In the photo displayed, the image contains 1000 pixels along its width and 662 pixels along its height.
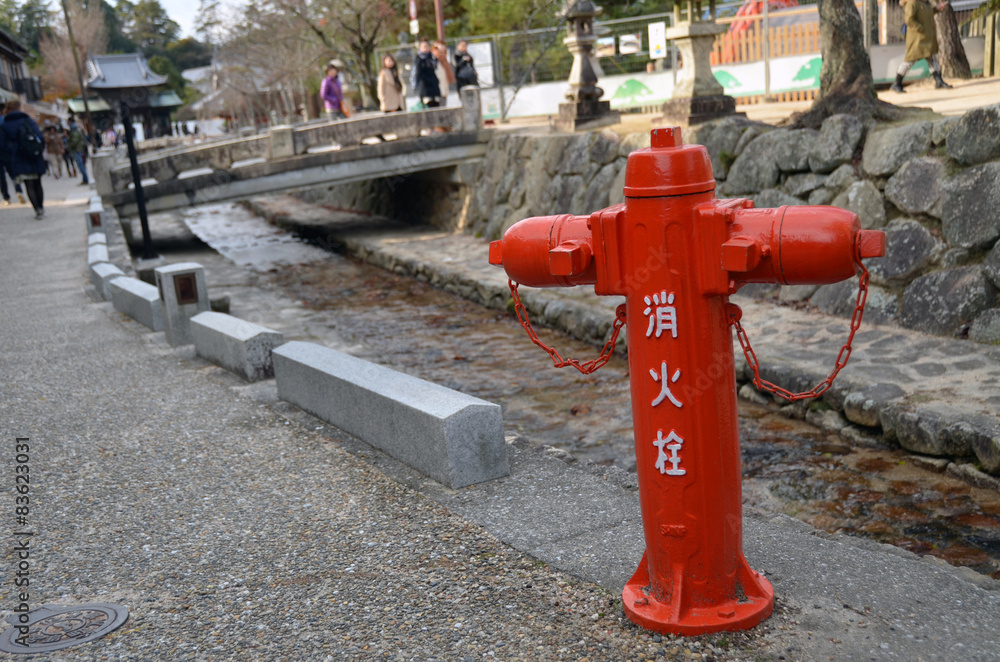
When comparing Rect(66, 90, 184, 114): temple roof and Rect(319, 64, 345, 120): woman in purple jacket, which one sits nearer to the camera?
Rect(319, 64, 345, 120): woman in purple jacket

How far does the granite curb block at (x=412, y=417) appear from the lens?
366cm

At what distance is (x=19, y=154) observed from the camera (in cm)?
1463

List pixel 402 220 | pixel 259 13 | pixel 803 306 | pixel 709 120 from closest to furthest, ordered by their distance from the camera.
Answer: pixel 803 306 < pixel 709 120 < pixel 402 220 < pixel 259 13

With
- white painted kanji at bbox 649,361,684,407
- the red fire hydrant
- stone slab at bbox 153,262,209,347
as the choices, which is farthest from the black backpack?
white painted kanji at bbox 649,361,684,407

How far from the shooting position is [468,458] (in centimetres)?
369

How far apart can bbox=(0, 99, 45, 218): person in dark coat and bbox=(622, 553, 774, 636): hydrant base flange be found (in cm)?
1451

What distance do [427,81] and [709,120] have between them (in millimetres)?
7992

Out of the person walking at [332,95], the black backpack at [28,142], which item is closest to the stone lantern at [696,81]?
the black backpack at [28,142]

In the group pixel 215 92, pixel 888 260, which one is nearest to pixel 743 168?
pixel 888 260

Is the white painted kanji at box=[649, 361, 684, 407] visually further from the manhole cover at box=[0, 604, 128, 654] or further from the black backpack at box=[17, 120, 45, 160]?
the black backpack at box=[17, 120, 45, 160]

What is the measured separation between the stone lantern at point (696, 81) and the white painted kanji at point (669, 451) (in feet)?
30.3

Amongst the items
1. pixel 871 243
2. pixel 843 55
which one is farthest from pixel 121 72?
pixel 871 243

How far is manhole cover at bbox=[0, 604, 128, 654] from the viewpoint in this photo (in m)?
2.67

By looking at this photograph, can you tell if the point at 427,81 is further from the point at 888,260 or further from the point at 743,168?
the point at 888,260
